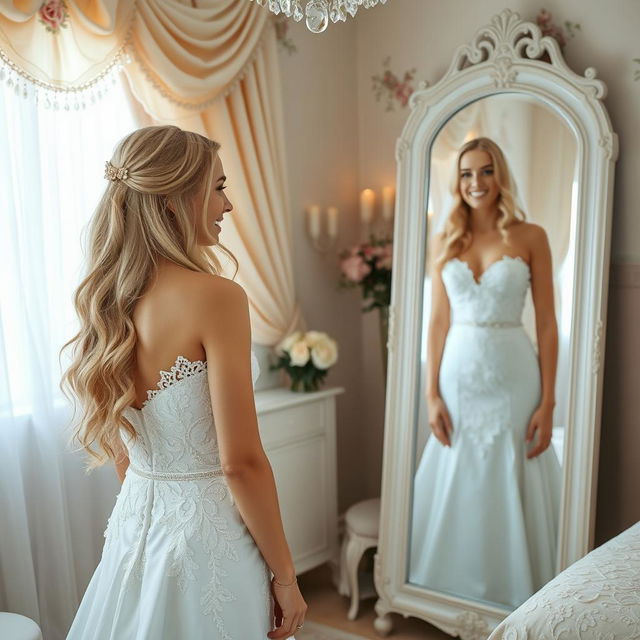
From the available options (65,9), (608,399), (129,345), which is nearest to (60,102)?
(65,9)

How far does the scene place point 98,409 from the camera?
170 cm

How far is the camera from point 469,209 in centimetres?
293

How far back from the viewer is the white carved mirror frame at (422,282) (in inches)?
106

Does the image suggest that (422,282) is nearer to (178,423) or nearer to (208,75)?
(208,75)

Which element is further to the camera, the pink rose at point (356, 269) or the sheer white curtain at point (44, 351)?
the pink rose at point (356, 269)

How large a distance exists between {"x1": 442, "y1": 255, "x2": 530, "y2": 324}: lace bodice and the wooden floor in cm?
125

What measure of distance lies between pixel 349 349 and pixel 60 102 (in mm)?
1827

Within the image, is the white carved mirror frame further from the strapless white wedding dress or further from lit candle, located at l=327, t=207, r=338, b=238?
the strapless white wedding dress

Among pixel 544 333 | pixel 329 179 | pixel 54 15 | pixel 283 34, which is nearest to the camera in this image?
pixel 54 15

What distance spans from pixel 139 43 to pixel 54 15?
32 centimetres

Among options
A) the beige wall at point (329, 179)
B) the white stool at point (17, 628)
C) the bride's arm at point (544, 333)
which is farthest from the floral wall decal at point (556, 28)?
the white stool at point (17, 628)

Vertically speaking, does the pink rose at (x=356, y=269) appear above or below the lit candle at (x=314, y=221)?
below

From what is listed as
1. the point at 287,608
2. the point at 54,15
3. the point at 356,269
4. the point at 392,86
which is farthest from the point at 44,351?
the point at 392,86

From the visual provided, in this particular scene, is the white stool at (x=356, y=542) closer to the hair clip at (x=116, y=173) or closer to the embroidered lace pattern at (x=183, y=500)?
the embroidered lace pattern at (x=183, y=500)
